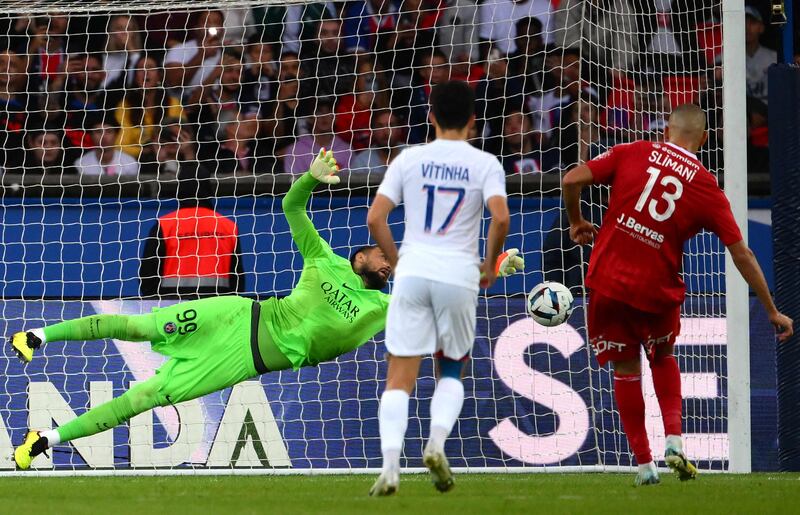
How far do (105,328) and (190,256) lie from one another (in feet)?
5.69

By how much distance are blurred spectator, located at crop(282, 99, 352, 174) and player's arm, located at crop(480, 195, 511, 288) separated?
5.69m

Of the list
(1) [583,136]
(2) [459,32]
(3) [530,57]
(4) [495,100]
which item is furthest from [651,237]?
(2) [459,32]

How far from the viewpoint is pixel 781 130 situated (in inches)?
374

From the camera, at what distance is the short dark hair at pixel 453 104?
5941 mm

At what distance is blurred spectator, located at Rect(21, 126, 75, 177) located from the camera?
37.6 feet

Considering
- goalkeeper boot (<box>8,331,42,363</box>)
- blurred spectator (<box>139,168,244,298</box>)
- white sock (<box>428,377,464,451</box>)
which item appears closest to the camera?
white sock (<box>428,377,464,451</box>)

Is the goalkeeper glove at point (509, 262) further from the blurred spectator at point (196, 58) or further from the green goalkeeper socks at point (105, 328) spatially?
the blurred spectator at point (196, 58)

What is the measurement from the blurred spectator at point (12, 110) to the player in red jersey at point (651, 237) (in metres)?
6.20

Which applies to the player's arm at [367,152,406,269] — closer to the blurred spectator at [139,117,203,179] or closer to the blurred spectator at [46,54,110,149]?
the blurred spectator at [139,117,203,179]

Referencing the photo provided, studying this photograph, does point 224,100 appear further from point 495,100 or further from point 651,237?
point 651,237

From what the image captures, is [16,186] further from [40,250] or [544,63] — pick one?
[544,63]

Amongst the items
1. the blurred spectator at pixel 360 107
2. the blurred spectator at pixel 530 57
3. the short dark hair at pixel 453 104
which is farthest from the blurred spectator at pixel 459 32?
the short dark hair at pixel 453 104

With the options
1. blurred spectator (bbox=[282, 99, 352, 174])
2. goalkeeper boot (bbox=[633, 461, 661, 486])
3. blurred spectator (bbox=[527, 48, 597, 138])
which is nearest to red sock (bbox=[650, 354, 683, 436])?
goalkeeper boot (bbox=[633, 461, 661, 486])

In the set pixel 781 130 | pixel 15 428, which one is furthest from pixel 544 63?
pixel 15 428
